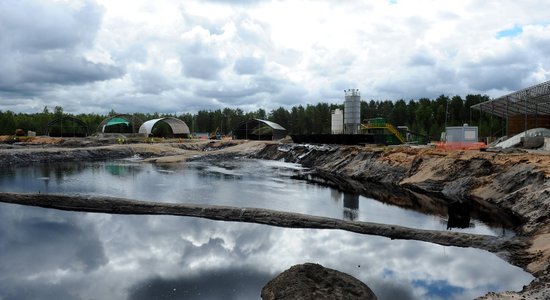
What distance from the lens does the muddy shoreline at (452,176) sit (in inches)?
690

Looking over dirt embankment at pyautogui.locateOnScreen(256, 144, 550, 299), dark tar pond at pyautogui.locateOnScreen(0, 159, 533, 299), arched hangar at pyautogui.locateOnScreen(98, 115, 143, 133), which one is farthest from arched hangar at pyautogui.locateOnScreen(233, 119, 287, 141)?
dark tar pond at pyautogui.locateOnScreen(0, 159, 533, 299)

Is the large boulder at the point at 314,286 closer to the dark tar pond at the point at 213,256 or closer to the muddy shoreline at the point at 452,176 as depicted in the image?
the dark tar pond at the point at 213,256

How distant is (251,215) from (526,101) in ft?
134

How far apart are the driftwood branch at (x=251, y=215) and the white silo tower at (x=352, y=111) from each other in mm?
49749

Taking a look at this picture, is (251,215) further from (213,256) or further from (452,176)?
(452,176)

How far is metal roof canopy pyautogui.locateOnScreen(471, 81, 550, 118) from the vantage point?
152 ft

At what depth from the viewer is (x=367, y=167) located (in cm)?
4672

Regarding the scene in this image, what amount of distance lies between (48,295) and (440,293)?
1282 cm

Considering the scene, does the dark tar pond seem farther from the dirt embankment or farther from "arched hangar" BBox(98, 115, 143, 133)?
"arched hangar" BBox(98, 115, 143, 133)

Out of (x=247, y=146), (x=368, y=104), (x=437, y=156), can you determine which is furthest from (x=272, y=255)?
(x=368, y=104)

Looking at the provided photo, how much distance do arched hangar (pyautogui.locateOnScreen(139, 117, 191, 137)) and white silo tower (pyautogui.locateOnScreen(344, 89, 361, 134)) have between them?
53.2 metres

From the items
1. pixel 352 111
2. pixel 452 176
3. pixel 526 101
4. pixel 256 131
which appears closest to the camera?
pixel 452 176

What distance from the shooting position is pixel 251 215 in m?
22.9

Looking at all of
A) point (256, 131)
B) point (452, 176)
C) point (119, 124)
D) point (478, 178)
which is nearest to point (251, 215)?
point (478, 178)
